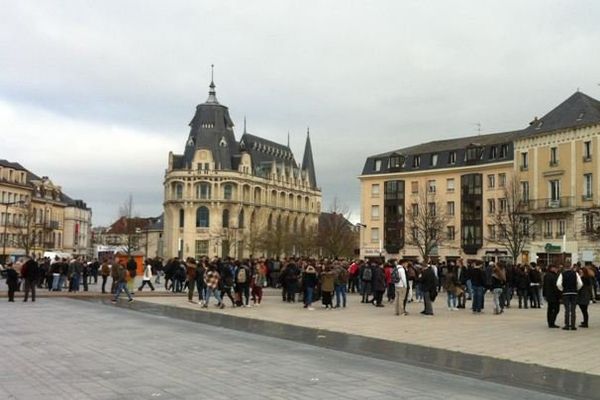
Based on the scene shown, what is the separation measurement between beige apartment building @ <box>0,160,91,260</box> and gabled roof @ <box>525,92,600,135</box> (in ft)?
166

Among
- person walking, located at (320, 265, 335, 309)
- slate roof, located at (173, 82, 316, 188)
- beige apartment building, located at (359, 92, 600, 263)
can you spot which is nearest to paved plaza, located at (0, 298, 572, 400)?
person walking, located at (320, 265, 335, 309)

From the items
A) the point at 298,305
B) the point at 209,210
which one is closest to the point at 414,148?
the point at 209,210

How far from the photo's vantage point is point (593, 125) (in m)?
53.5

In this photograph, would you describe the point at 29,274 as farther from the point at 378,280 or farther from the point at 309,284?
the point at 378,280

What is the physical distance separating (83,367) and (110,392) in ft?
6.69

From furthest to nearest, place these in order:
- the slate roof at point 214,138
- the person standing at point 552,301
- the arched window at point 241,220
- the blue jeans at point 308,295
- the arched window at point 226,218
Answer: the slate roof at point 214,138
the arched window at point 241,220
the arched window at point 226,218
the blue jeans at point 308,295
the person standing at point 552,301

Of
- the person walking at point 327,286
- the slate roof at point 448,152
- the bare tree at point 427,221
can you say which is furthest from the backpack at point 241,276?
the slate roof at point 448,152

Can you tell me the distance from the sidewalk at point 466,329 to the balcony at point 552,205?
32423mm

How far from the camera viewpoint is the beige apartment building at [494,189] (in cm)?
5416

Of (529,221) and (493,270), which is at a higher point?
(529,221)

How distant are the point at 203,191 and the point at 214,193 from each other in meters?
2.03

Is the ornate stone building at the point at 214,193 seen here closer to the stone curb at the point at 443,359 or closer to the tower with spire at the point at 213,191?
the tower with spire at the point at 213,191

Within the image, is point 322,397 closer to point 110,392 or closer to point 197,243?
point 110,392

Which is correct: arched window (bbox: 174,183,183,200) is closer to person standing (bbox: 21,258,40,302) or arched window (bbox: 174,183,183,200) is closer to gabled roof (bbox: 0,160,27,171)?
gabled roof (bbox: 0,160,27,171)
